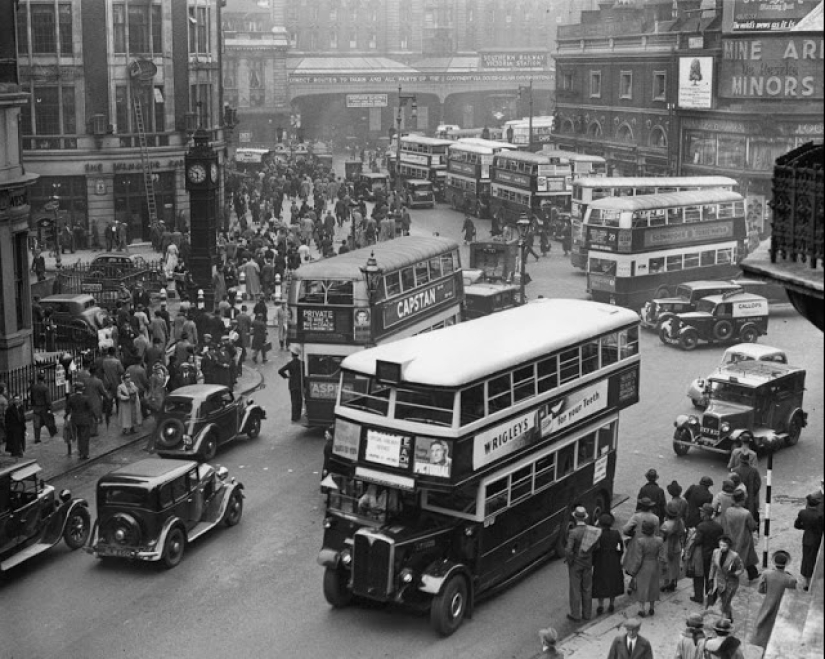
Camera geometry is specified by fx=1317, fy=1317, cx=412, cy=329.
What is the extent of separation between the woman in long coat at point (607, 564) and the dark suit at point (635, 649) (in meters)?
3.14

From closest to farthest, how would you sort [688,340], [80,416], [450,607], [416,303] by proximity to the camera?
[450,607], [80,416], [416,303], [688,340]

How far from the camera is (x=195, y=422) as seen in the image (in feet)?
80.7

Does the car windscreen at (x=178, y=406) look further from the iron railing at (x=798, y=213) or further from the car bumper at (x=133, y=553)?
the iron railing at (x=798, y=213)

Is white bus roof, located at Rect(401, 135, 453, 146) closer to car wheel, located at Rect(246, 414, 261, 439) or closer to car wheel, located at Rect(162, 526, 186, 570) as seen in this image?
car wheel, located at Rect(246, 414, 261, 439)

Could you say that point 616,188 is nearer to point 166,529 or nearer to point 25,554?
point 166,529

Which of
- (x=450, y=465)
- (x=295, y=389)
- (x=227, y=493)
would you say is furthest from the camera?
(x=295, y=389)

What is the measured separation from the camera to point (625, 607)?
723 inches

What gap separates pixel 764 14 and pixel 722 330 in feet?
70.1

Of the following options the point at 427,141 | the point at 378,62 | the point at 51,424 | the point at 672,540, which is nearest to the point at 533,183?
the point at 427,141

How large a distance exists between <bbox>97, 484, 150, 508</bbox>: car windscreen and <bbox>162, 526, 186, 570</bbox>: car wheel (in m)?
0.70

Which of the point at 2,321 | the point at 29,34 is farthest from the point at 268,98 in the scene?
the point at 2,321

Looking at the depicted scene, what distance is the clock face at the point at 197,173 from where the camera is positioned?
1575 inches

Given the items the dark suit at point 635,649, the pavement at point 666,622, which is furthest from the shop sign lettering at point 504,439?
the dark suit at point 635,649

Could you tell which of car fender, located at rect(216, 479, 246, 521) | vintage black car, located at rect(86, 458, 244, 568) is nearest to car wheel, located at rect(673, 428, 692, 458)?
car fender, located at rect(216, 479, 246, 521)
